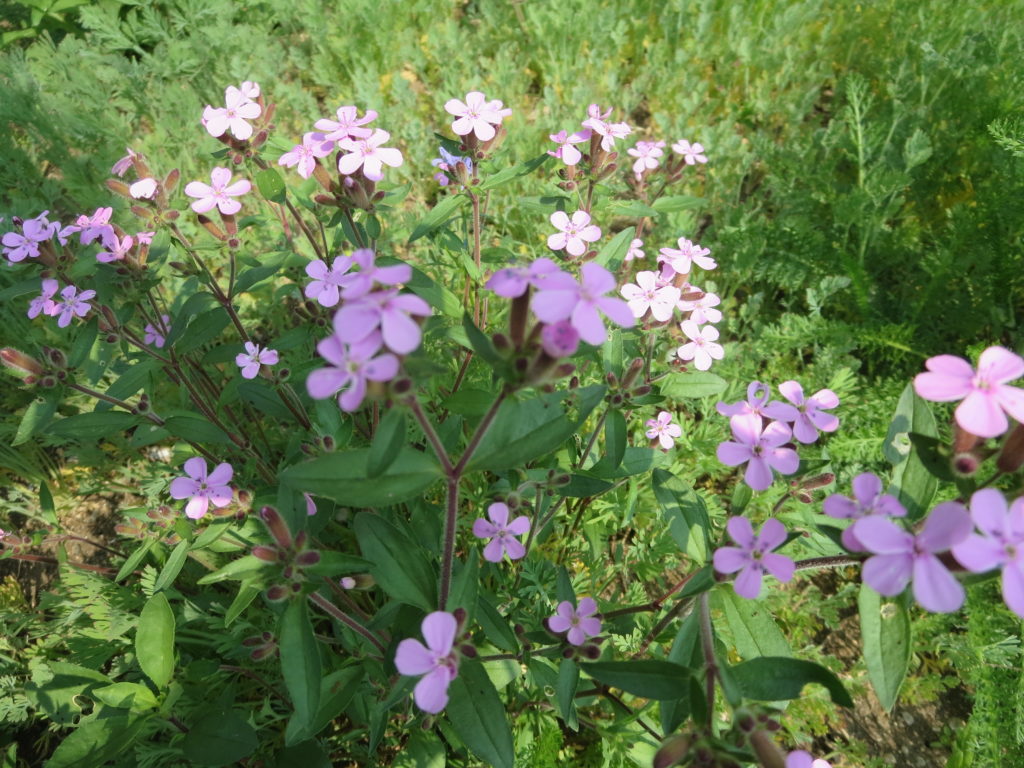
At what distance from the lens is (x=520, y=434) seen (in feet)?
4.78

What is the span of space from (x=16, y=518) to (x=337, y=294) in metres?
2.90

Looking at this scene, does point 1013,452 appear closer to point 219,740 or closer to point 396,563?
point 396,563

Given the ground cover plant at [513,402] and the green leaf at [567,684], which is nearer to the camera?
the ground cover plant at [513,402]

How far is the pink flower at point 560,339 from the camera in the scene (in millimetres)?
1185

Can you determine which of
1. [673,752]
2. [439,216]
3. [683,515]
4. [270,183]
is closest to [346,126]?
[270,183]

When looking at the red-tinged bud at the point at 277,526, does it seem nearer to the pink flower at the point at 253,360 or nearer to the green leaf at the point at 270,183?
the pink flower at the point at 253,360

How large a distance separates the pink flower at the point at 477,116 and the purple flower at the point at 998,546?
212 centimetres

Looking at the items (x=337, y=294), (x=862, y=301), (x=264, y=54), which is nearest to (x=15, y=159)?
(x=264, y=54)

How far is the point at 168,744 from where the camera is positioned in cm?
232

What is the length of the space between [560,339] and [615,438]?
0.96 meters

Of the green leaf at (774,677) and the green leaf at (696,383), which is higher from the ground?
the green leaf at (774,677)

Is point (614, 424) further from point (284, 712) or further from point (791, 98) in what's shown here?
point (791, 98)

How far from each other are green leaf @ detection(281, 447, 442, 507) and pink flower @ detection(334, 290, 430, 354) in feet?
1.08

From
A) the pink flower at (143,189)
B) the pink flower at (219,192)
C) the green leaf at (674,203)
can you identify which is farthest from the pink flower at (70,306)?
the green leaf at (674,203)
